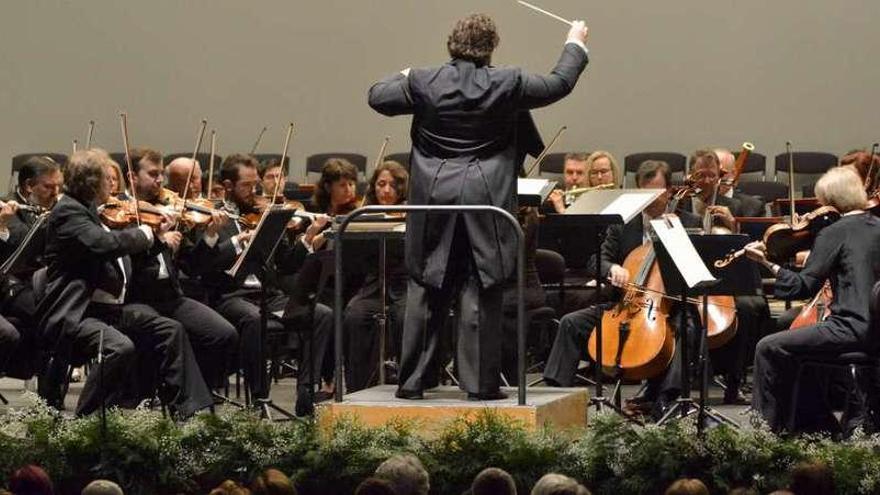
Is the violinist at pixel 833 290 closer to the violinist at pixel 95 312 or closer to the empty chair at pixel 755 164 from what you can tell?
the violinist at pixel 95 312

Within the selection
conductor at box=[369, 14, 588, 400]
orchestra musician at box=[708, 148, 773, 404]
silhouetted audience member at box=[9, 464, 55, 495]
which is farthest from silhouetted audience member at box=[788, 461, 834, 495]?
orchestra musician at box=[708, 148, 773, 404]

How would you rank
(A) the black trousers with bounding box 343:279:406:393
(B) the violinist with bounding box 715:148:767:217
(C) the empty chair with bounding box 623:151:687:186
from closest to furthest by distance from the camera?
(A) the black trousers with bounding box 343:279:406:393, (B) the violinist with bounding box 715:148:767:217, (C) the empty chair with bounding box 623:151:687:186

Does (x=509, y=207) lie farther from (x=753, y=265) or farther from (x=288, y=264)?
(x=288, y=264)

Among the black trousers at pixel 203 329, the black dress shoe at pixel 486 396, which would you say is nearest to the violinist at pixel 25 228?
the black trousers at pixel 203 329

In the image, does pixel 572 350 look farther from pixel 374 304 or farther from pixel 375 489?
pixel 375 489

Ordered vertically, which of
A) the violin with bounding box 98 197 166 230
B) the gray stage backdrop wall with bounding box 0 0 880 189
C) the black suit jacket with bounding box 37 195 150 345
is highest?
the gray stage backdrop wall with bounding box 0 0 880 189

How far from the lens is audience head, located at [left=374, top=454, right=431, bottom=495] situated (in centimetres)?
464

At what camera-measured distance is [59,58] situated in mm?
13070

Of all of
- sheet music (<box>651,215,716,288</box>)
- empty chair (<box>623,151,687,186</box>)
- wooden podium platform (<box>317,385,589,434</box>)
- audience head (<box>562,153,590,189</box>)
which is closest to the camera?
wooden podium platform (<box>317,385,589,434</box>)

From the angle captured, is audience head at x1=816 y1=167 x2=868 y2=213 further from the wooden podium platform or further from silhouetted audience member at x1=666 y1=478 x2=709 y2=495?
silhouetted audience member at x1=666 y1=478 x2=709 y2=495

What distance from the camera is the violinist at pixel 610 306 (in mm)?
7359

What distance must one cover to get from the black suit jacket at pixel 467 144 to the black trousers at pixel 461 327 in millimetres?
89

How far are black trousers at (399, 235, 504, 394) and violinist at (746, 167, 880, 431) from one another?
4.18 ft

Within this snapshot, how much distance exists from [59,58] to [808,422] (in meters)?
8.30
